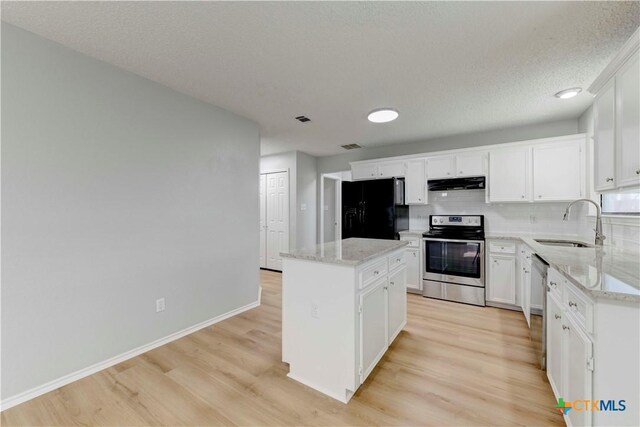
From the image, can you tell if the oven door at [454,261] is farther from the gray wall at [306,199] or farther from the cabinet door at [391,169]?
the gray wall at [306,199]

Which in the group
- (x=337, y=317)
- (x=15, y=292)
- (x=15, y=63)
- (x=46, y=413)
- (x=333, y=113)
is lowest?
(x=46, y=413)

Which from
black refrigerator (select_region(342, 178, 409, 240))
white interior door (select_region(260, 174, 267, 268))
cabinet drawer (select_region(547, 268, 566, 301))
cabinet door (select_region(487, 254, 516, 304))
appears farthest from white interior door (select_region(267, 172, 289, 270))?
cabinet drawer (select_region(547, 268, 566, 301))

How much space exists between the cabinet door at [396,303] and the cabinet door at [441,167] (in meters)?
2.08

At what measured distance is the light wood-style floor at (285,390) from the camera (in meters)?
1.69

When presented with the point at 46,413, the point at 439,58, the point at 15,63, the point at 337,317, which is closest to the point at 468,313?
the point at 337,317

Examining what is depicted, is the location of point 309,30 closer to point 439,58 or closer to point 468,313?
point 439,58

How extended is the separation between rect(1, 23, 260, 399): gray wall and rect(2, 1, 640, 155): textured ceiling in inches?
10.9

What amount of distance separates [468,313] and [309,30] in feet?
11.5

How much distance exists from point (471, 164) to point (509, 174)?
0.49 m

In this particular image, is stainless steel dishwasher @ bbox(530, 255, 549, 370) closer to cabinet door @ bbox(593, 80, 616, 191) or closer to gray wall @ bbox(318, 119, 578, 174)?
cabinet door @ bbox(593, 80, 616, 191)

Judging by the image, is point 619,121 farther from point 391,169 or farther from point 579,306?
point 391,169

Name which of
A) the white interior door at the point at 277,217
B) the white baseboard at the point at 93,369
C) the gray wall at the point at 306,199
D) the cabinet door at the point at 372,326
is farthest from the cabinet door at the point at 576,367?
the white interior door at the point at 277,217

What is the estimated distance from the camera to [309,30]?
1.85 meters

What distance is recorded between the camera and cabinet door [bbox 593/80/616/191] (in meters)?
1.86
